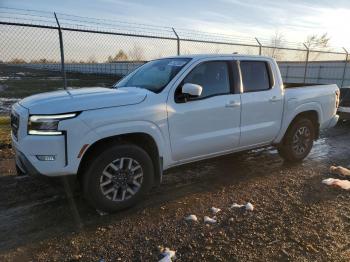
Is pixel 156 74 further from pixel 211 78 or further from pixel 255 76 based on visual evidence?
pixel 255 76

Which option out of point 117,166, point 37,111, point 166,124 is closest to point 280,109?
point 166,124

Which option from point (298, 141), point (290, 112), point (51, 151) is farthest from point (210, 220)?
point (298, 141)

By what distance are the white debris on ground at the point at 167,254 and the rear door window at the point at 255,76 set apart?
9.40 feet

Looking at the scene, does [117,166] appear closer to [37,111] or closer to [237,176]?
[37,111]

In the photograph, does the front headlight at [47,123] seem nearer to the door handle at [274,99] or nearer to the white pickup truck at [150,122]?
the white pickup truck at [150,122]

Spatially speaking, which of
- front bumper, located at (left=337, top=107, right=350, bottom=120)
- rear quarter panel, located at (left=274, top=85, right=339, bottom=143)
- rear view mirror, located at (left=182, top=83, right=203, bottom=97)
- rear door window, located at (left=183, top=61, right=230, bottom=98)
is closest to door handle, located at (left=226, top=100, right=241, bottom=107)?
rear door window, located at (left=183, top=61, right=230, bottom=98)

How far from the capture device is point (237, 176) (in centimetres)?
588

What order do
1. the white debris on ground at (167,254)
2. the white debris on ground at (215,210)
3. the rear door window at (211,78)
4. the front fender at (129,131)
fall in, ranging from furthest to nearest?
1. the rear door window at (211,78)
2. the white debris on ground at (215,210)
3. the front fender at (129,131)
4. the white debris on ground at (167,254)

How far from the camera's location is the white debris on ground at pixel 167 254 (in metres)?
3.37

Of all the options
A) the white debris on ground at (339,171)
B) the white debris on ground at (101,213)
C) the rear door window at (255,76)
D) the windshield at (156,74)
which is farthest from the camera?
the white debris on ground at (339,171)

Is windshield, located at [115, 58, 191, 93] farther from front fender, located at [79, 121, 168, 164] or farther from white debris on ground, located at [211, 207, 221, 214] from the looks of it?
white debris on ground, located at [211, 207, 221, 214]

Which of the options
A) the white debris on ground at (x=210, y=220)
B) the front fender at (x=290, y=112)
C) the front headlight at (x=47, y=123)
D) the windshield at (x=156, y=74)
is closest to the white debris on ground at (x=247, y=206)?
the white debris on ground at (x=210, y=220)

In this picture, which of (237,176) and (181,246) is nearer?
(181,246)

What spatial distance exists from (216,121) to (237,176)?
1.26 meters
